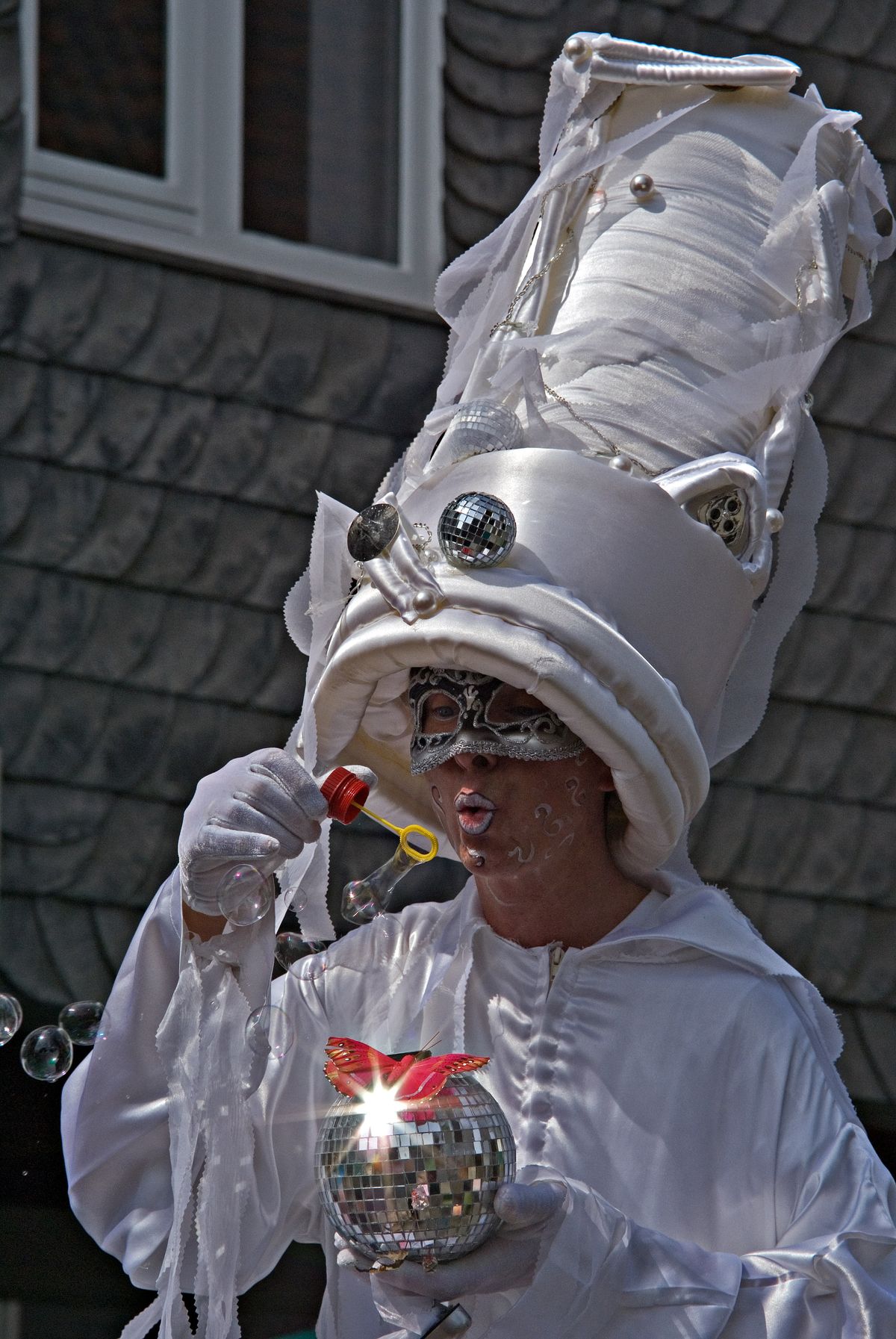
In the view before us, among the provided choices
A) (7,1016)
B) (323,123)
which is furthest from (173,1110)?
(323,123)

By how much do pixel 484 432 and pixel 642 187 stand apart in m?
0.52

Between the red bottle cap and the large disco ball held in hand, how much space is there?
0.37 metres

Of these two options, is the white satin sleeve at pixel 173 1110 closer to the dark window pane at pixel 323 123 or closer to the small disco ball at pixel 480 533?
the small disco ball at pixel 480 533

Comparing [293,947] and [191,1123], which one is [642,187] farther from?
[191,1123]

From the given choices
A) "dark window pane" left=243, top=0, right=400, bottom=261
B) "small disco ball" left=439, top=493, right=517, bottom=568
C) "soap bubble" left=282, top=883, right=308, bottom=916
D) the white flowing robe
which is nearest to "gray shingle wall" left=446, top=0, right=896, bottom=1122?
"dark window pane" left=243, top=0, right=400, bottom=261

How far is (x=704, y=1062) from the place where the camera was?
2818 mm

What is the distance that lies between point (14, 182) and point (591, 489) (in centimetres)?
248

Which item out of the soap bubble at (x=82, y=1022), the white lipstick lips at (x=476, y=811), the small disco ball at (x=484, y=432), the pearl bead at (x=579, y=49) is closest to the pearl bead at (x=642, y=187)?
the pearl bead at (x=579, y=49)

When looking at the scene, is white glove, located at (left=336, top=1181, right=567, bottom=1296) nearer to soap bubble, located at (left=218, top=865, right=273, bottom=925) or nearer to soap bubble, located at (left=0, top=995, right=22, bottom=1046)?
soap bubble, located at (left=218, top=865, right=273, bottom=925)

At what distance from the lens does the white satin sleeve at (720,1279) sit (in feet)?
8.23

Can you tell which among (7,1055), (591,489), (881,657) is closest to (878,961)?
(881,657)

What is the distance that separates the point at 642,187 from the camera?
320 cm

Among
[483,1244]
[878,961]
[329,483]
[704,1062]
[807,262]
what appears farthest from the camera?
[878,961]

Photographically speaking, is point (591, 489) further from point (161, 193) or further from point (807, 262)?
point (161, 193)
